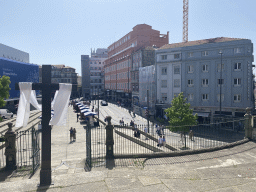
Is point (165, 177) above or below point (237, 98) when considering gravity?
below

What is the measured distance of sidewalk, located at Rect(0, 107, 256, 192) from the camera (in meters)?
6.20

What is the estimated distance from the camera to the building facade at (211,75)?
107ft

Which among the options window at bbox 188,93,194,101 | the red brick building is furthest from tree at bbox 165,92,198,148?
the red brick building

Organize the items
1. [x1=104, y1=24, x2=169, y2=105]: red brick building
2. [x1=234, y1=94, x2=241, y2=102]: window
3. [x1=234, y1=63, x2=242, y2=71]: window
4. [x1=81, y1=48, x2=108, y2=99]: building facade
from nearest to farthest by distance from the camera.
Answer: [x1=234, y1=63, x2=242, y2=71]: window < [x1=234, y1=94, x2=241, y2=102]: window < [x1=104, y1=24, x2=169, y2=105]: red brick building < [x1=81, y1=48, x2=108, y2=99]: building facade

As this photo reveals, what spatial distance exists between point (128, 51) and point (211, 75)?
113ft

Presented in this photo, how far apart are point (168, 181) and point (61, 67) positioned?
339 ft

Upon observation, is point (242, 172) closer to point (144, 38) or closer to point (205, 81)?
point (205, 81)

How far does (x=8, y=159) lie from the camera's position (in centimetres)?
934

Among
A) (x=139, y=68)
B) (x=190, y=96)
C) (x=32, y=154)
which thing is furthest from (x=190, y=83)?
(x=32, y=154)

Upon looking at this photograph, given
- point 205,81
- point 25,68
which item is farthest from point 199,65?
point 25,68

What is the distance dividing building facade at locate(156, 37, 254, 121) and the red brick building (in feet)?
52.7

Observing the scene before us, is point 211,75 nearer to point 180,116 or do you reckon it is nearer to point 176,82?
point 176,82

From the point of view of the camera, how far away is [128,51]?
6538 cm

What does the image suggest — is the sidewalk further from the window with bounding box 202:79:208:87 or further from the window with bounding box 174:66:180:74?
the window with bounding box 174:66:180:74
